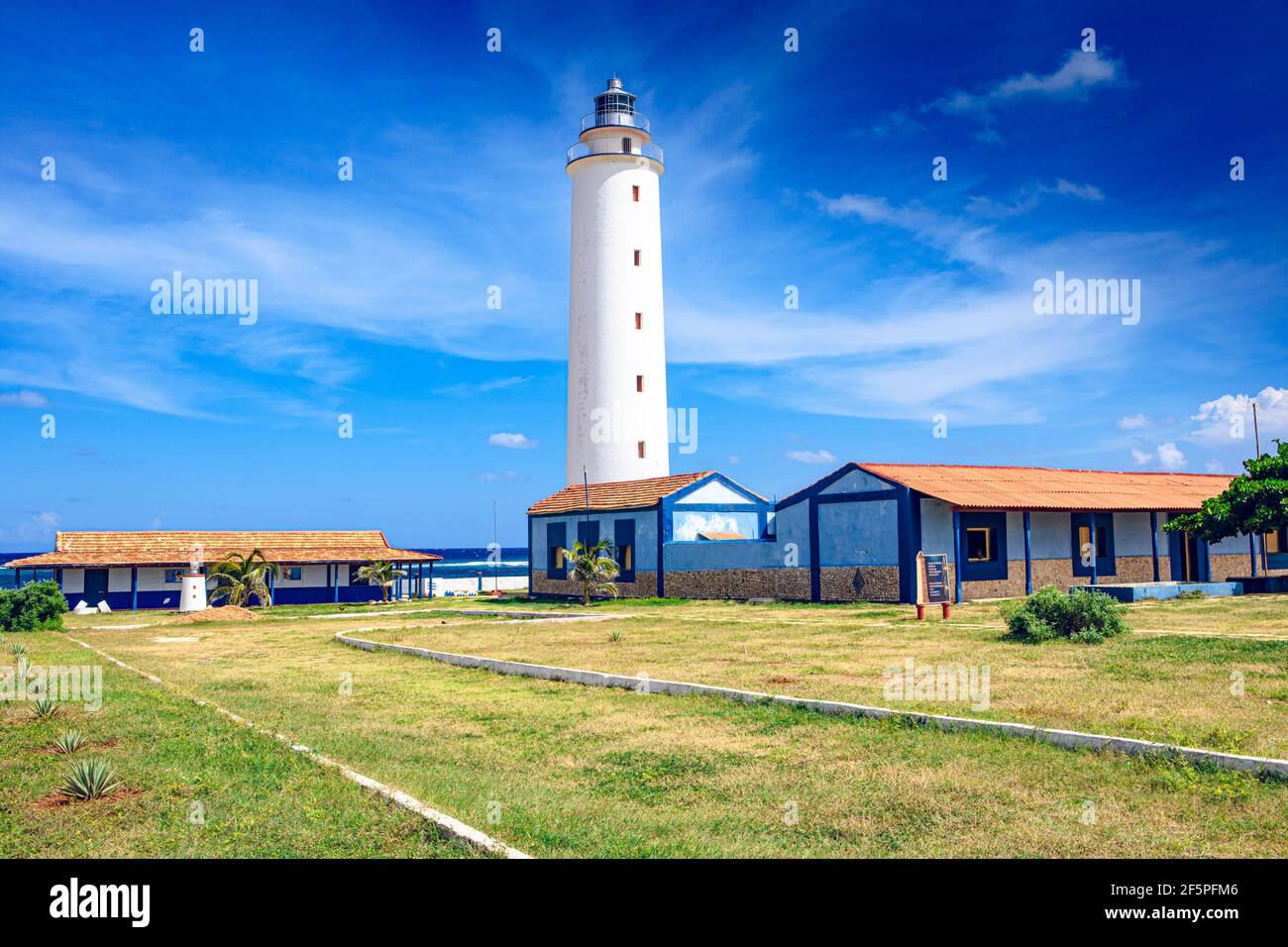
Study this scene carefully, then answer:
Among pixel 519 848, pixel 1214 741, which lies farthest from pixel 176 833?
pixel 1214 741

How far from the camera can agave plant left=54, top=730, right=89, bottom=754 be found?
362 inches

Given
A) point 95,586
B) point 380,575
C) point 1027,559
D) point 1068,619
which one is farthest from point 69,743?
point 95,586

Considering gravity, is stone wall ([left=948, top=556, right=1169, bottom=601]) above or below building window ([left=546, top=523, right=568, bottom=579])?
below

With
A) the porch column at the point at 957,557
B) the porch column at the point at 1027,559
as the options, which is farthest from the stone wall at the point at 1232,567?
the porch column at the point at 957,557

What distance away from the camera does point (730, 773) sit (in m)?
8.25

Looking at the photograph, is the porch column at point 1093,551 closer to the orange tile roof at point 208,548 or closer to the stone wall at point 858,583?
the stone wall at point 858,583

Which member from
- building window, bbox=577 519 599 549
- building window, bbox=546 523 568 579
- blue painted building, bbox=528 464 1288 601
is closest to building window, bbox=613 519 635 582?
blue painted building, bbox=528 464 1288 601

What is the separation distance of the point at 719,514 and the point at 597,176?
15036mm

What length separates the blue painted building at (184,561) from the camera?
38.8m

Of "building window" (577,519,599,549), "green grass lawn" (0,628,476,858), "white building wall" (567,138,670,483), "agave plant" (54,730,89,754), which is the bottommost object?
"green grass lawn" (0,628,476,858)

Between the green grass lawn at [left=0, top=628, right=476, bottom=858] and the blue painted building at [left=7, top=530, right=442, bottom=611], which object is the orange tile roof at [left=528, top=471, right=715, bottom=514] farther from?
the green grass lawn at [left=0, top=628, right=476, bottom=858]

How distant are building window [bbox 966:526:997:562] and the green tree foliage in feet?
18.9

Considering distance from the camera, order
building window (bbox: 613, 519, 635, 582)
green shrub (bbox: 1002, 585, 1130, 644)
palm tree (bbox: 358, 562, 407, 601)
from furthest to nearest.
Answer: palm tree (bbox: 358, 562, 407, 601)
building window (bbox: 613, 519, 635, 582)
green shrub (bbox: 1002, 585, 1130, 644)

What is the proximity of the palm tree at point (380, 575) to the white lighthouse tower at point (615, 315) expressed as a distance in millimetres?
8825
